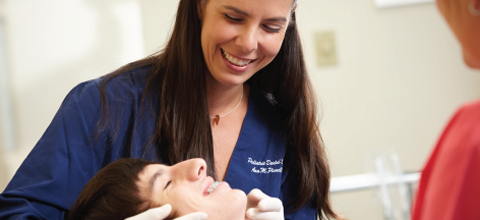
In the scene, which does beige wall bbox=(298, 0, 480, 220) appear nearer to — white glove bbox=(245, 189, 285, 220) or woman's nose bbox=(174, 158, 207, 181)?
white glove bbox=(245, 189, 285, 220)

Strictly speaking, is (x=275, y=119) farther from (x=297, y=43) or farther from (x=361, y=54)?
(x=361, y=54)

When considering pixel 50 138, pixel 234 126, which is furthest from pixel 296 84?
pixel 50 138

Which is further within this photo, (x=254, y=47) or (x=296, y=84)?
(x=296, y=84)

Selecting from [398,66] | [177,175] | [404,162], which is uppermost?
[177,175]

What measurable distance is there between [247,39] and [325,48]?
1.67m

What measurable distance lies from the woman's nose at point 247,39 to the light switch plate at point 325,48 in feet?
5.34

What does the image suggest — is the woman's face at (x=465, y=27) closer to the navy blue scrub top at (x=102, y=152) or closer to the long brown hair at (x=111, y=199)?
the long brown hair at (x=111, y=199)

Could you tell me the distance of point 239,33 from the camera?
1361 millimetres

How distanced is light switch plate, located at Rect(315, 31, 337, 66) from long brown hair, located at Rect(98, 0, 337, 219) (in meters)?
1.26

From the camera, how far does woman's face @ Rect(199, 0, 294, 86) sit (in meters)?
1.33

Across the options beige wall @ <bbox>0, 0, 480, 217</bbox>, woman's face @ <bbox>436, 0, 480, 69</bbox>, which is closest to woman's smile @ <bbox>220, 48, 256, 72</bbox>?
woman's face @ <bbox>436, 0, 480, 69</bbox>

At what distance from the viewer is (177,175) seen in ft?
3.70

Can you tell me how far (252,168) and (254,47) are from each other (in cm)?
42

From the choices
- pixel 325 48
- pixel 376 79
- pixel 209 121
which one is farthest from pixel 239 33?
pixel 376 79
